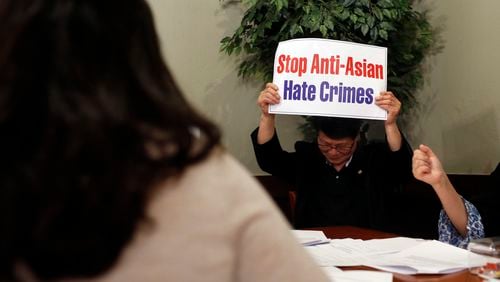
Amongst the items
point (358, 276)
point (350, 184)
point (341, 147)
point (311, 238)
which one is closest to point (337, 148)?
point (341, 147)

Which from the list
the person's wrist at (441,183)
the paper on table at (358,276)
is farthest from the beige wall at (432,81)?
the paper on table at (358,276)

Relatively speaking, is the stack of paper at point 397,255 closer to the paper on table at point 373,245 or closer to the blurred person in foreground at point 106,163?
the paper on table at point 373,245

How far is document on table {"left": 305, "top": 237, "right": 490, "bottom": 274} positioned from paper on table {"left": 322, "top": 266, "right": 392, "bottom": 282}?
0.05m

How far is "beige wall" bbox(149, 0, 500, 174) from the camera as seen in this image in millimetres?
3039

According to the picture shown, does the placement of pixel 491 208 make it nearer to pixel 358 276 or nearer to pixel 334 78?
pixel 334 78

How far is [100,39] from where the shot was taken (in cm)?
59

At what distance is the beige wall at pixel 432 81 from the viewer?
3.04 m

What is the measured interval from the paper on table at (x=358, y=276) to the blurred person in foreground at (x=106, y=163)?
0.94 meters

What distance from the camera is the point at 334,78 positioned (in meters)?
2.27

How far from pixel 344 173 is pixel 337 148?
0.36 feet

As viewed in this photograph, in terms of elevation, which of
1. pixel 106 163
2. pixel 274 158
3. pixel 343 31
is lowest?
pixel 274 158

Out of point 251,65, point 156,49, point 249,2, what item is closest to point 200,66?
point 251,65

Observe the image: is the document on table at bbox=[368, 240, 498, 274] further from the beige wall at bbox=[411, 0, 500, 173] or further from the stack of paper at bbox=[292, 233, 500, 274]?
the beige wall at bbox=[411, 0, 500, 173]

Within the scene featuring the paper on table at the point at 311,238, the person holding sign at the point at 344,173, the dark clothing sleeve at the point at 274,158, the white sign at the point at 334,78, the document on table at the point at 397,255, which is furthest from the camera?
the dark clothing sleeve at the point at 274,158
